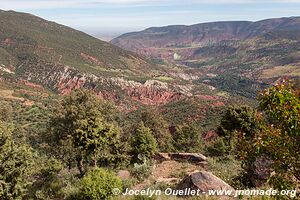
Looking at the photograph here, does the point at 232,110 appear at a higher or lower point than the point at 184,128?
higher

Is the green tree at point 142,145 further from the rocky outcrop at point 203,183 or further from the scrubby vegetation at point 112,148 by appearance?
the rocky outcrop at point 203,183

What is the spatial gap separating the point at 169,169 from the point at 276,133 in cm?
1614

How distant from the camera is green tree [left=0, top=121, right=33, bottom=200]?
20.7 m

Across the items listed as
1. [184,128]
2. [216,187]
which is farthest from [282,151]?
[184,128]

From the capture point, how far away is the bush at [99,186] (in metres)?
14.8

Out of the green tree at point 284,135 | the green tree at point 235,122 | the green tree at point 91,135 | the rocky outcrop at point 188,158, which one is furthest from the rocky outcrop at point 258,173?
the green tree at point 235,122

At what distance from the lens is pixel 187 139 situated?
59969 mm

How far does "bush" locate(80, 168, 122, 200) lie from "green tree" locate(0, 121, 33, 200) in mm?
7776

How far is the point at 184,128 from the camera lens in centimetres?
6238

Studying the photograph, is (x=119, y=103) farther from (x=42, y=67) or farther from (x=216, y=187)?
(x=216, y=187)

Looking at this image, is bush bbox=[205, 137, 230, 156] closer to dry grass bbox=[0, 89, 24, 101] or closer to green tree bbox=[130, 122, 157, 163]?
green tree bbox=[130, 122, 157, 163]

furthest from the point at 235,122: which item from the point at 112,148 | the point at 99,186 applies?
the point at 99,186

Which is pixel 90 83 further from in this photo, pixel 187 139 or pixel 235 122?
pixel 235 122

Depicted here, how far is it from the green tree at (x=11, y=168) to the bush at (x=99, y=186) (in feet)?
25.5
